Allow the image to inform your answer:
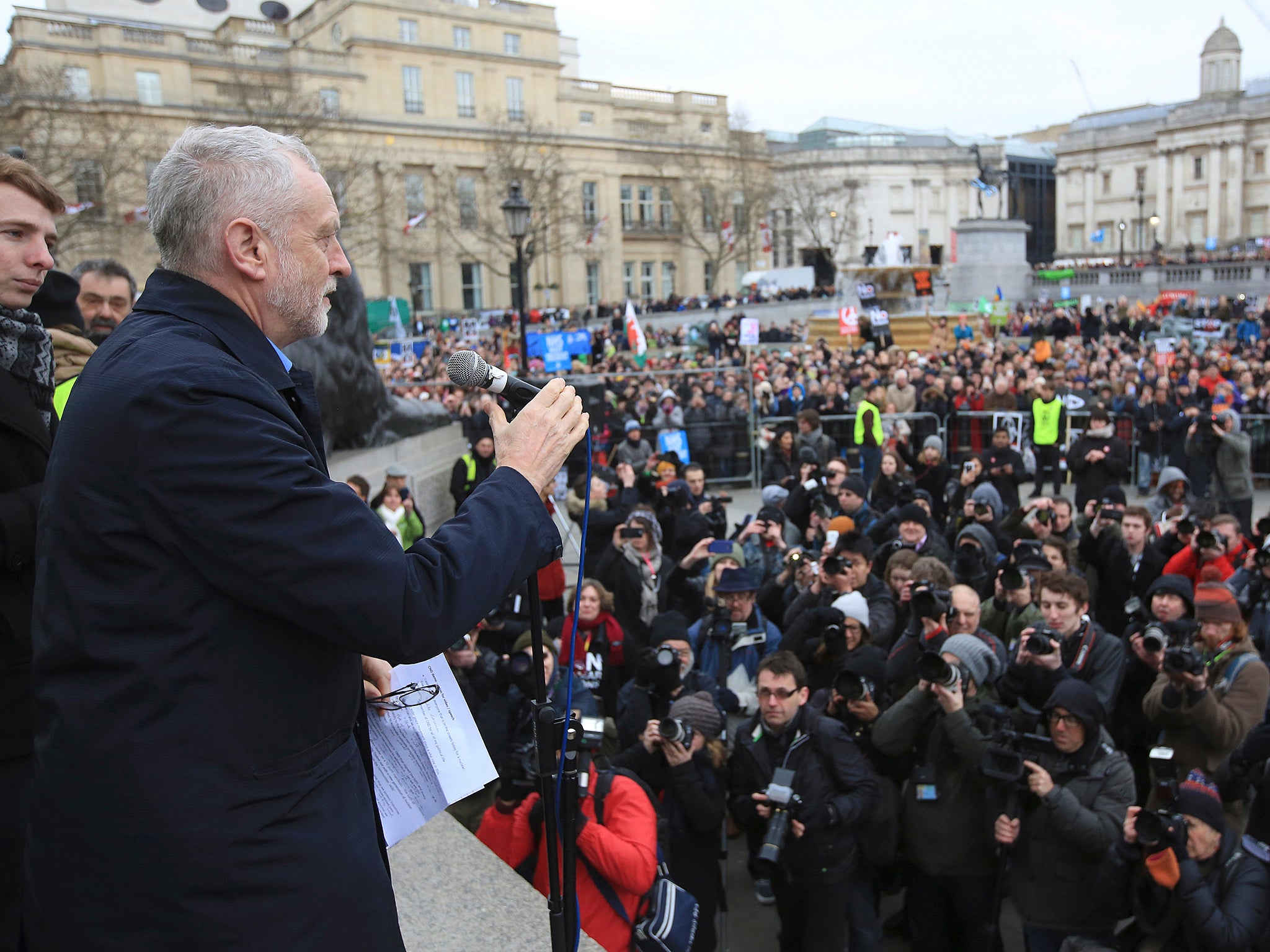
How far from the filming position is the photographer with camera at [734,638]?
5.98 meters

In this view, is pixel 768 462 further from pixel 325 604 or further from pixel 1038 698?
pixel 325 604

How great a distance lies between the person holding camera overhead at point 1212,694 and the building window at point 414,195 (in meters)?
52.0

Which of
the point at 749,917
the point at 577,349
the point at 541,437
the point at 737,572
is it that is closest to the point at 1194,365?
the point at 577,349

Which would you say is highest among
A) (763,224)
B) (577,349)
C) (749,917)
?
(763,224)

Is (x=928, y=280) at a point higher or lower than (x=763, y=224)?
lower

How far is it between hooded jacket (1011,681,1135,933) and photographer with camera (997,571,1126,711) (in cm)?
43

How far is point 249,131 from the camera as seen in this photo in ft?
5.06

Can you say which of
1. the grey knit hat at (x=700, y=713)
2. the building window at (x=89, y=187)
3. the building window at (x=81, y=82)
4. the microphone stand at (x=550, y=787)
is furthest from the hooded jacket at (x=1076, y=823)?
the building window at (x=81, y=82)

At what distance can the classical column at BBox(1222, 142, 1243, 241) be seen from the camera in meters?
69.8

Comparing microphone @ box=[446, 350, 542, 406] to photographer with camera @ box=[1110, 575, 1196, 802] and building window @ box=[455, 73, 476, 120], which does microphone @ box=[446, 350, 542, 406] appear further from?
building window @ box=[455, 73, 476, 120]

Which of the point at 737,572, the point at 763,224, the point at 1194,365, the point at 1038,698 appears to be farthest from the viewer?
the point at 763,224

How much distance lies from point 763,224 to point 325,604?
192 feet

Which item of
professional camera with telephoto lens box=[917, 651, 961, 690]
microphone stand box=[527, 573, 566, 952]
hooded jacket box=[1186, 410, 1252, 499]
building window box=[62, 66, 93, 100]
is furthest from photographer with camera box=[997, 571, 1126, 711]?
building window box=[62, 66, 93, 100]

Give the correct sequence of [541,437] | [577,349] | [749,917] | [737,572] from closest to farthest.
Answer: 1. [541,437]
2. [749,917]
3. [737,572]
4. [577,349]
